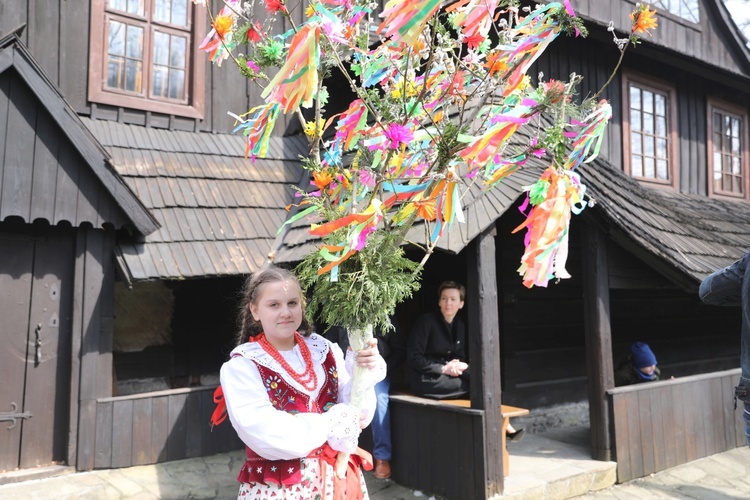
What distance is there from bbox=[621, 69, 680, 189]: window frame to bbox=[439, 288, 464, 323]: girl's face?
4231mm

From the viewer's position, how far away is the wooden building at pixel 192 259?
487 centimetres

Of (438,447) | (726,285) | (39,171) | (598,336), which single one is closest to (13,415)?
(39,171)

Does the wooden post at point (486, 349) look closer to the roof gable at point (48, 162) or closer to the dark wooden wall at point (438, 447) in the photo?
the dark wooden wall at point (438, 447)

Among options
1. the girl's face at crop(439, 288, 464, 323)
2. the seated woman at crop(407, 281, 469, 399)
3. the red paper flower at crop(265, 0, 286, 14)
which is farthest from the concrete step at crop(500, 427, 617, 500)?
the red paper flower at crop(265, 0, 286, 14)

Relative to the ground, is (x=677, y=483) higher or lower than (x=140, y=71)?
lower

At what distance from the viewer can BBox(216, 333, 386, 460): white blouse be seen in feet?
6.72

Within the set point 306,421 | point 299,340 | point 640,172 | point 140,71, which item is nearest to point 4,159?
point 140,71

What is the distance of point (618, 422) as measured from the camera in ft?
17.3

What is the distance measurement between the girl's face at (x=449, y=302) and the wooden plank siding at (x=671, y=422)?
155 cm

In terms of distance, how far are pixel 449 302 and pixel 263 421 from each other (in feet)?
10.6

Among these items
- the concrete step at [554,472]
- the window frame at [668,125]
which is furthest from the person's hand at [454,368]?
the window frame at [668,125]

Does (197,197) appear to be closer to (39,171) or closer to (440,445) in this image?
(39,171)

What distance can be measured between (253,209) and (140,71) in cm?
198

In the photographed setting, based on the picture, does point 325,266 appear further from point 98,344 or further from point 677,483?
point 677,483
